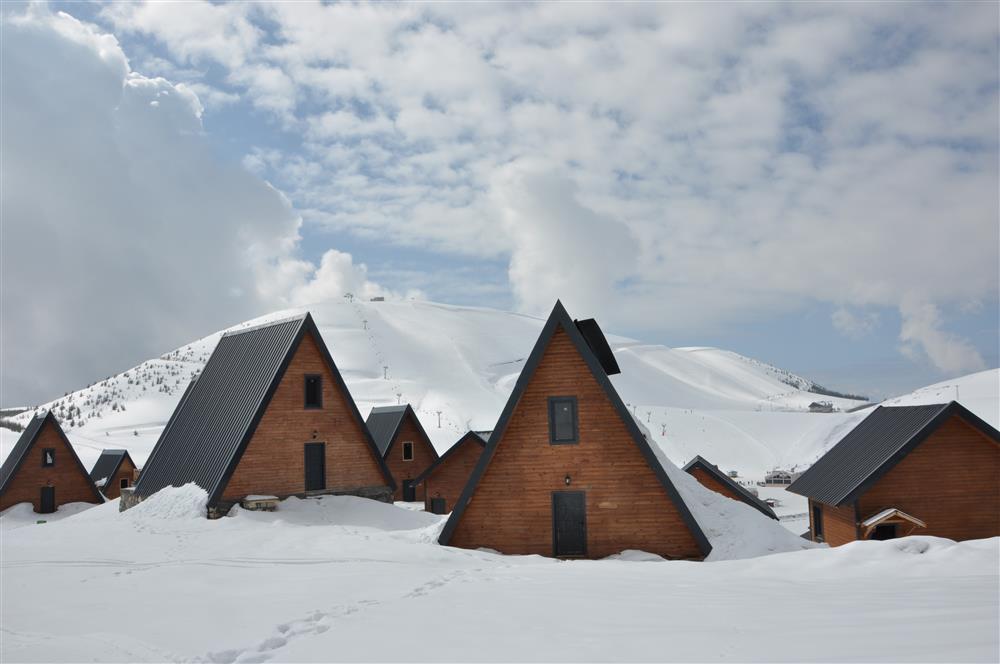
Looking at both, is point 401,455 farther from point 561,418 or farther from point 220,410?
point 561,418

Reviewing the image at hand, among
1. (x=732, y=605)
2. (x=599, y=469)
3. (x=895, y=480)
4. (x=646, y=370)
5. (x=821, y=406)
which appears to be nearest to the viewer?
(x=732, y=605)

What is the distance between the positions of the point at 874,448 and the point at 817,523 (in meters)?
4.31

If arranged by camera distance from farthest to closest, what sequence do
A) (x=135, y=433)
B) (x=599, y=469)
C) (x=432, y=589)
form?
(x=135, y=433), (x=599, y=469), (x=432, y=589)

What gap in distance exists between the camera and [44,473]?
138 feet

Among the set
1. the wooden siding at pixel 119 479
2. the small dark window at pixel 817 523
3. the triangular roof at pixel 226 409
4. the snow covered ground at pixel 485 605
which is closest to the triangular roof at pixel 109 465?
the wooden siding at pixel 119 479

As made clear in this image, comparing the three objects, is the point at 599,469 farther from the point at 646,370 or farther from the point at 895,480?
the point at 646,370

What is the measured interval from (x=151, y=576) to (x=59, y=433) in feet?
114

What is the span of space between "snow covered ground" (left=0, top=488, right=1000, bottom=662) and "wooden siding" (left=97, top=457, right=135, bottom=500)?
37.2 m

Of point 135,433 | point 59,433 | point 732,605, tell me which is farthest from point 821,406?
point 732,605

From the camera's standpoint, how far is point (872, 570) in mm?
13008

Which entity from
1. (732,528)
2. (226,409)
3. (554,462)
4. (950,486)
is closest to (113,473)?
(226,409)

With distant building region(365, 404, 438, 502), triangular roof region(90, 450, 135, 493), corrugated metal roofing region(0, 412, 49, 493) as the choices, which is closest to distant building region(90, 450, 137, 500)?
triangular roof region(90, 450, 135, 493)

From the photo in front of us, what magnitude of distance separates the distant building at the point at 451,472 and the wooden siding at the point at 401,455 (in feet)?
21.4

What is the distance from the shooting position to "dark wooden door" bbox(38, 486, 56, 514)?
137 feet
